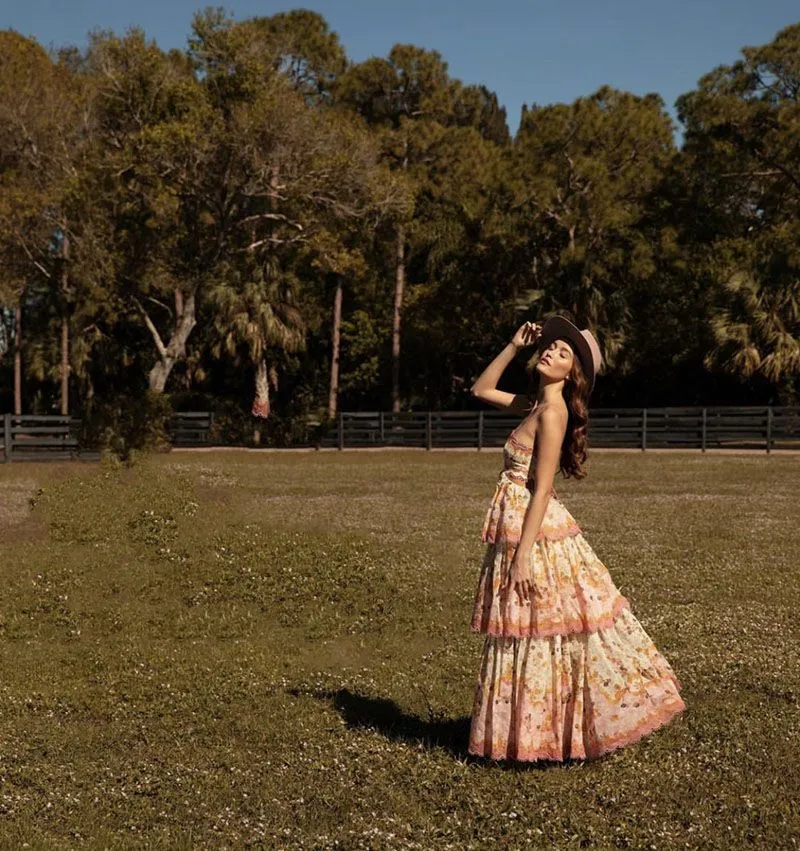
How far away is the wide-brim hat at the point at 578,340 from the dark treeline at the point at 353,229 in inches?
1047

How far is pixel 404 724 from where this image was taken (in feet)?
23.6

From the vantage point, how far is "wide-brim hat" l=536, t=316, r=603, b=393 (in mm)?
5949

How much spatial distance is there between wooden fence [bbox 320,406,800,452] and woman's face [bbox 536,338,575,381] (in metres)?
30.9

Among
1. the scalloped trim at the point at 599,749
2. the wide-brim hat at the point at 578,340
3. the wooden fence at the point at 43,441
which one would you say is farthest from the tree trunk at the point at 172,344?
the scalloped trim at the point at 599,749

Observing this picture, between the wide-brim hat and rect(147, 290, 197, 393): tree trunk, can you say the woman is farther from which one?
rect(147, 290, 197, 393): tree trunk

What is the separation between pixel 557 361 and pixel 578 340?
0.69ft

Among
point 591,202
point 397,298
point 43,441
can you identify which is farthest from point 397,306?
point 43,441

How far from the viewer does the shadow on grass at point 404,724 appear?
6340 mm

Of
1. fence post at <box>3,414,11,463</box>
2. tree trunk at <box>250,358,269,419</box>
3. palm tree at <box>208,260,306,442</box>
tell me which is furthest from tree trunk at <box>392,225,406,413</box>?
fence post at <box>3,414,11,463</box>

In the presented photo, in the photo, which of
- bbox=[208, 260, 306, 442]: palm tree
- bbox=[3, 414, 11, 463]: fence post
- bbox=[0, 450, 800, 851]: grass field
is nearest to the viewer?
bbox=[0, 450, 800, 851]: grass field

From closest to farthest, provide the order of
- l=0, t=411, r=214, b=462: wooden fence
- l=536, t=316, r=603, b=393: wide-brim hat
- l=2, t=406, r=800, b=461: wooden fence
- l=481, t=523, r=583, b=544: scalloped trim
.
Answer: l=481, t=523, r=583, b=544: scalloped trim → l=536, t=316, r=603, b=393: wide-brim hat → l=0, t=411, r=214, b=462: wooden fence → l=2, t=406, r=800, b=461: wooden fence

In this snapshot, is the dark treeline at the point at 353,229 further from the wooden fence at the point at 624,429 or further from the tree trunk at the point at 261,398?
the wooden fence at the point at 624,429

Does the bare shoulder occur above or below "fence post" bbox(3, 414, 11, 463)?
above

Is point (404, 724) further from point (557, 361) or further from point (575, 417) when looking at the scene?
point (557, 361)
